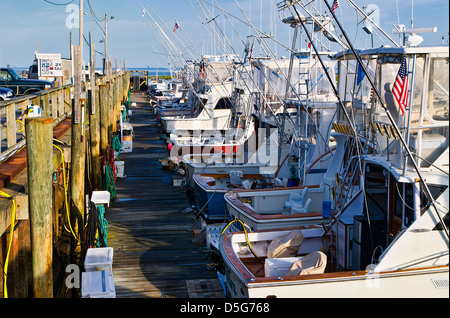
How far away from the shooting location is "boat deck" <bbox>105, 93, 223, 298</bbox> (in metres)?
9.36

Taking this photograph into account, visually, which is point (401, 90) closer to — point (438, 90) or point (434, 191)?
point (438, 90)

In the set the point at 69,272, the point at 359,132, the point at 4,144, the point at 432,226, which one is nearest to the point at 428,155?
the point at 432,226

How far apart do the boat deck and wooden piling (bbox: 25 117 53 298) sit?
89.3 inches

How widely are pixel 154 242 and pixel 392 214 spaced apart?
18.6ft

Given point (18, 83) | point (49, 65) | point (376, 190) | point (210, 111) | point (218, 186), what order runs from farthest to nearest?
point (49, 65)
point (210, 111)
point (18, 83)
point (218, 186)
point (376, 190)

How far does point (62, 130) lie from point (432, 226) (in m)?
9.60

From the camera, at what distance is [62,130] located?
1381 centimetres

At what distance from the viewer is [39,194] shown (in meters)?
6.77

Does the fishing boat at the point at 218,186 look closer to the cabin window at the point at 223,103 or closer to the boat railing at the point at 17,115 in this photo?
the boat railing at the point at 17,115

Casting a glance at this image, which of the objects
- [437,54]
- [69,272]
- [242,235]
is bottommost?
[69,272]

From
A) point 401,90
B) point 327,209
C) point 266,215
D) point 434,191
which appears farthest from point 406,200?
point 266,215

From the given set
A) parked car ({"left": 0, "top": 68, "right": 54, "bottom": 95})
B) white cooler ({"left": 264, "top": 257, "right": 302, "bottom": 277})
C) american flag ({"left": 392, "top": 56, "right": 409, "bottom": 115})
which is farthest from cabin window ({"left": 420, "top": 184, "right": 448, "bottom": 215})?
parked car ({"left": 0, "top": 68, "right": 54, "bottom": 95})
